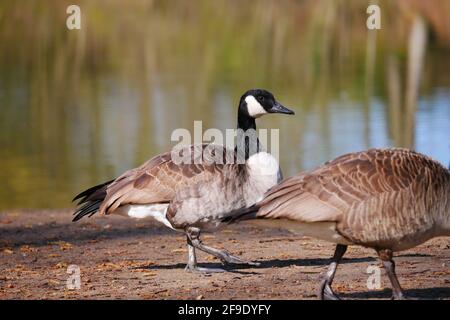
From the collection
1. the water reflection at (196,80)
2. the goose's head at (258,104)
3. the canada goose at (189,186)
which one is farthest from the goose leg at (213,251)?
the water reflection at (196,80)

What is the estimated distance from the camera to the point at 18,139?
19.9m

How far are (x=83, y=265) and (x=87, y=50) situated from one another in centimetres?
2495

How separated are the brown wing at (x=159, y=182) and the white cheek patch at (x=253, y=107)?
36.2 inches

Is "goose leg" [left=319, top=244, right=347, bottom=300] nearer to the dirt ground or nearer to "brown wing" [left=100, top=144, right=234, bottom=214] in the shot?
the dirt ground

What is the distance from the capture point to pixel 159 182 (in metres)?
8.29

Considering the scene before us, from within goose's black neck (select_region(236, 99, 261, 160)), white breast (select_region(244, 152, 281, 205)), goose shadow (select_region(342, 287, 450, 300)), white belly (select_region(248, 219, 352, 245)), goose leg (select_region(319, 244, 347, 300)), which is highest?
goose's black neck (select_region(236, 99, 261, 160))

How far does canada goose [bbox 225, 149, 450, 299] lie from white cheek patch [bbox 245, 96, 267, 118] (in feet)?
8.08

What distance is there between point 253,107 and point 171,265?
1802 millimetres

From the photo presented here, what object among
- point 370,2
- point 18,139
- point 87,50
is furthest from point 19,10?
point 18,139

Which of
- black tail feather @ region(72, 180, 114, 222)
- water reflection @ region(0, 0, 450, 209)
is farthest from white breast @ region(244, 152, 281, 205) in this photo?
water reflection @ region(0, 0, 450, 209)

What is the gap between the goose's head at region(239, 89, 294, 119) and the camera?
9.03 m

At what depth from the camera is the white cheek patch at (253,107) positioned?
907 cm
